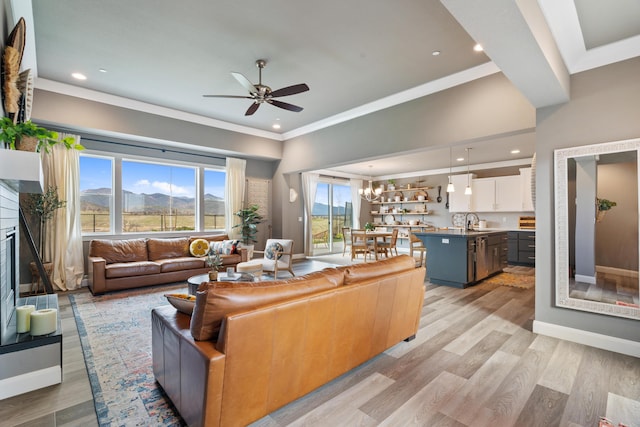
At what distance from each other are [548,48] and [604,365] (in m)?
2.62

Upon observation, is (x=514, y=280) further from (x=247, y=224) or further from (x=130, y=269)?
(x=130, y=269)

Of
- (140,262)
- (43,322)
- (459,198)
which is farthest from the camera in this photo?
(459,198)

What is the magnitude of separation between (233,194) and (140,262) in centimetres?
250

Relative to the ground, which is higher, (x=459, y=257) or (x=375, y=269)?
(x=375, y=269)

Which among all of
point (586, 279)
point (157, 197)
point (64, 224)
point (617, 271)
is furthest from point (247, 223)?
point (617, 271)

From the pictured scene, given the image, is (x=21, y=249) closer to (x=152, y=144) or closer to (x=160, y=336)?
(x=152, y=144)

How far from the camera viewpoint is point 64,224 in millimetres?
4832

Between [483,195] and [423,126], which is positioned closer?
[423,126]

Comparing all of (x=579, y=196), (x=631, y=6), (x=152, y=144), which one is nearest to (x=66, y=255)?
(x=152, y=144)

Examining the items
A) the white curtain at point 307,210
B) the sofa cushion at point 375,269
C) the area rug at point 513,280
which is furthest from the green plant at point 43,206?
the area rug at point 513,280

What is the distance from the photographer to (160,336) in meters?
1.99

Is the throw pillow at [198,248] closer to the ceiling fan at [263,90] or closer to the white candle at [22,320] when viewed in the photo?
the ceiling fan at [263,90]

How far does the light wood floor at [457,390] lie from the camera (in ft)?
5.92

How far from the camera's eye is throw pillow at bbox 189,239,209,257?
18.6 ft
